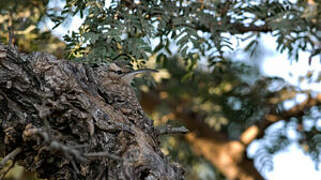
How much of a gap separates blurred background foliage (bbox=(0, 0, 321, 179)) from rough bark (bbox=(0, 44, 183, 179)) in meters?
0.26

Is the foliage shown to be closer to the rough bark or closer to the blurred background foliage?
the blurred background foliage

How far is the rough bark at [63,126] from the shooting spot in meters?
1.61

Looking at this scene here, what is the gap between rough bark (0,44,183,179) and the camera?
1.61 m

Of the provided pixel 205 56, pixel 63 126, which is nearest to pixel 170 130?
pixel 63 126

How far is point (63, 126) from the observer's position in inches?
63.8

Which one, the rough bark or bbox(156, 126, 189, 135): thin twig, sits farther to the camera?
bbox(156, 126, 189, 135): thin twig

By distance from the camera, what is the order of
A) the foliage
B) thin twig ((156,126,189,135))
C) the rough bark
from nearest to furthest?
1. the rough bark
2. thin twig ((156,126,189,135))
3. the foliage

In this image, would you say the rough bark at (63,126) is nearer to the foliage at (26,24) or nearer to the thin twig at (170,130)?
the thin twig at (170,130)

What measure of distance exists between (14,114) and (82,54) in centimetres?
53

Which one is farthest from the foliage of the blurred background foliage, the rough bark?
the rough bark

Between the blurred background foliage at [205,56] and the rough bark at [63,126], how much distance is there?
0.26 meters

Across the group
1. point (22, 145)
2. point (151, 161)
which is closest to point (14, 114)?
point (22, 145)

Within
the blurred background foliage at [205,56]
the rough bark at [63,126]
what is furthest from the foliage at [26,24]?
the rough bark at [63,126]

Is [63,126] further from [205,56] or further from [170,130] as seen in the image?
[205,56]
